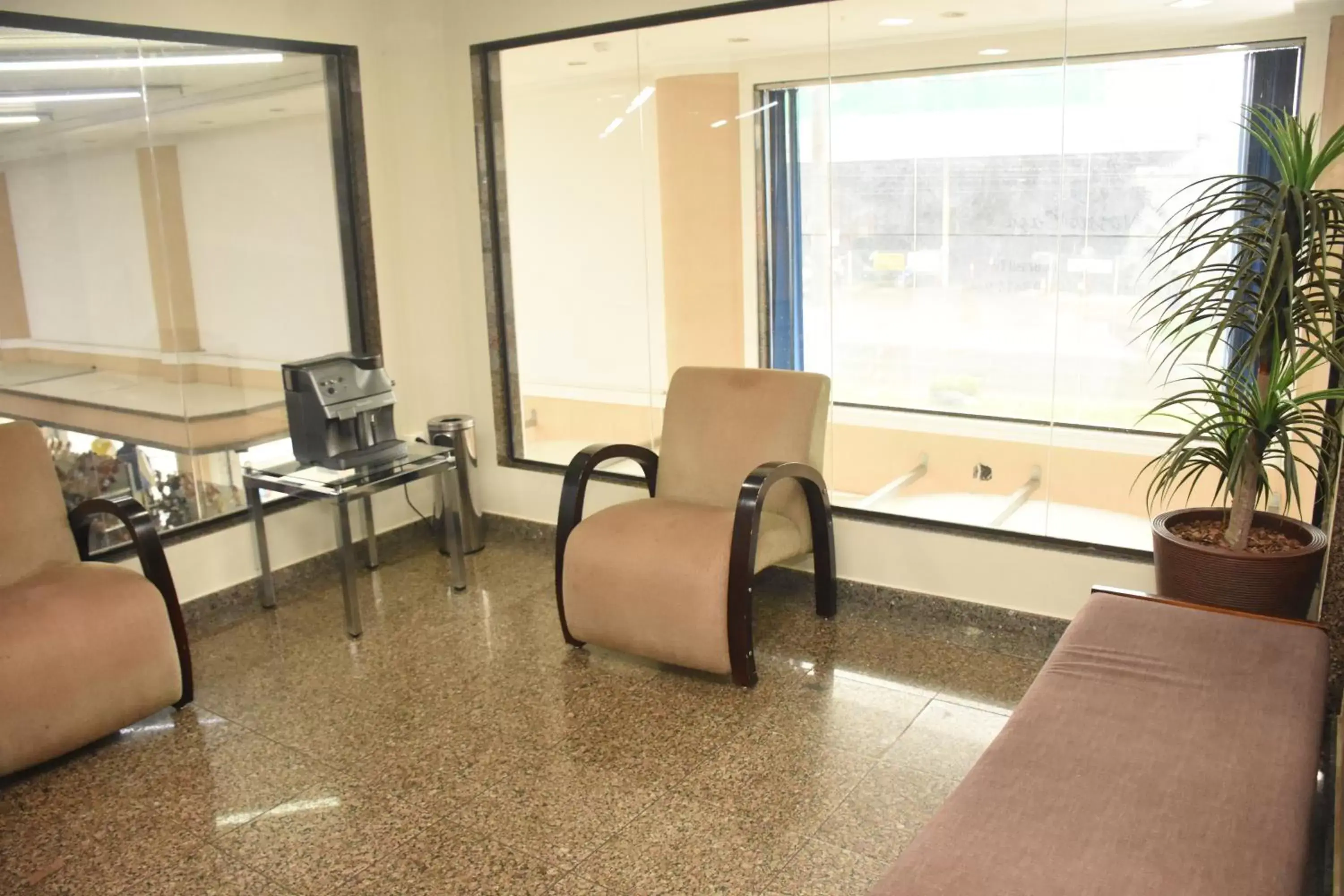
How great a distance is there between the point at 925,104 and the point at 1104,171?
0.72 metres

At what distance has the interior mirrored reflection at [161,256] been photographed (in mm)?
3691

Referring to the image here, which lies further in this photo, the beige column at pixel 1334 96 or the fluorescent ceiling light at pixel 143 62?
the fluorescent ceiling light at pixel 143 62

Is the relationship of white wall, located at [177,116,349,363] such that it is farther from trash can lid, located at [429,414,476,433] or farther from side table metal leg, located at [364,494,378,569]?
side table metal leg, located at [364,494,378,569]

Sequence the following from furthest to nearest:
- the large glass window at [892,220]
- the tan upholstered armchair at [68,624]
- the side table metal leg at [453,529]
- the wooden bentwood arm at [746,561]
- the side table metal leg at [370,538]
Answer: the side table metal leg at [370,538] < the side table metal leg at [453,529] < the large glass window at [892,220] < the wooden bentwood arm at [746,561] < the tan upholstered armchair at [68,624]

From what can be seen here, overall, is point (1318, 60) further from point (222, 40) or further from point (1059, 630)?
point (222, 40)

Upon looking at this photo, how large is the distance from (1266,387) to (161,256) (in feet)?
12.6

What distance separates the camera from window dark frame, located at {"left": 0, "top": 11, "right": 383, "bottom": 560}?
4.28m

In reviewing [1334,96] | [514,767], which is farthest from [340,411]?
[1334,96]

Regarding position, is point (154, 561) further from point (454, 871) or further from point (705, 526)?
point (705, 526)

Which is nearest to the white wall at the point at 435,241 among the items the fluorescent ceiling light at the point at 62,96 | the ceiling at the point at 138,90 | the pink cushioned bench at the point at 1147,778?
the ceiling at the point at 138,90

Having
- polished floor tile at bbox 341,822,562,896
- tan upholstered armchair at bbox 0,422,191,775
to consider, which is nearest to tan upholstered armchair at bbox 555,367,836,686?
polished floor tile at bbox 341,822,562,896

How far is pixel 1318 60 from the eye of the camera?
3.18 metres

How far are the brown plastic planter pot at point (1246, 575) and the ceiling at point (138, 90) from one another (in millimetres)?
3778

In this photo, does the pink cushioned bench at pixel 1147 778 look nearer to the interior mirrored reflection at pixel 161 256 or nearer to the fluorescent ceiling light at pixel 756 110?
the fluorescent ceiling light at pixel 756 110
